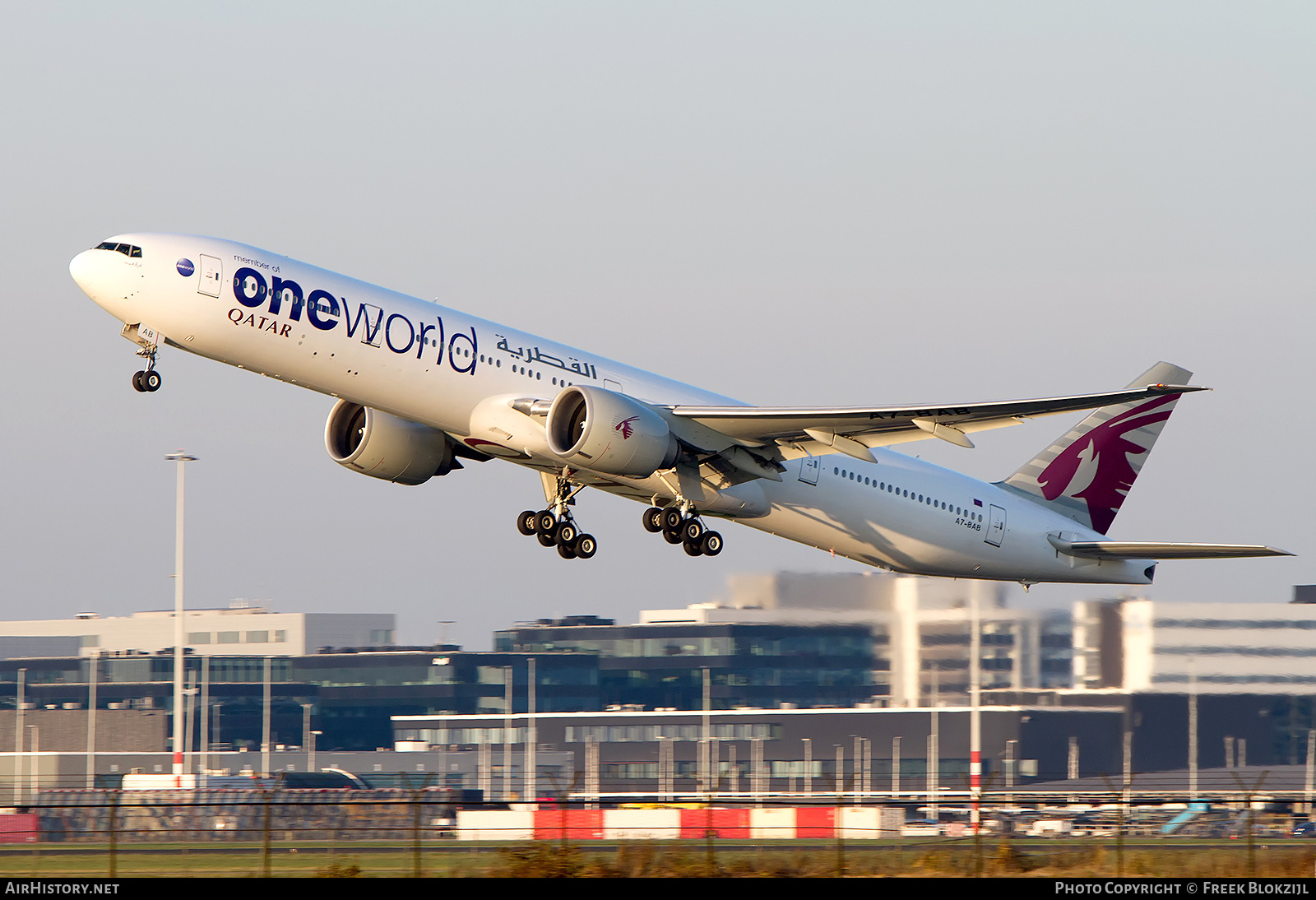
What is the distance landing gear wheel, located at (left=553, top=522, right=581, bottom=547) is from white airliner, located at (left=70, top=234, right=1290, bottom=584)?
0.05 meters

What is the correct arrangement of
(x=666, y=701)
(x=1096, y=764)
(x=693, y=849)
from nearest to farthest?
1. (x=693, y=849)
2. (x=1096, y=764)
3. (x=666, y=701)

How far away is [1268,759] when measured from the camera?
4531cm

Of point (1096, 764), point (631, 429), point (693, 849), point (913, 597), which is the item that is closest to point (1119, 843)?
point (693, 849)

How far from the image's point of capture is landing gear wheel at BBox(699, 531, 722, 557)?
107ft

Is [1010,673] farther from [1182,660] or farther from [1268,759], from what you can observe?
[1268,759]

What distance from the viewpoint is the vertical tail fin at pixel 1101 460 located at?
39594mm

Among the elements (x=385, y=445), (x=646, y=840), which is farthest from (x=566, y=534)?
(x=646, y=840)

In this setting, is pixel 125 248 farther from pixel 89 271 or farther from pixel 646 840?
pixel 646 840

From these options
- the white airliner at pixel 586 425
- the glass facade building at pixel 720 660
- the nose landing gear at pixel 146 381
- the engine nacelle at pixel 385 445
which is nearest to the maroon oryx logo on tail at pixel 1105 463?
the white airliner at pixel 586 425

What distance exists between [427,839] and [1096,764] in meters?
25.4

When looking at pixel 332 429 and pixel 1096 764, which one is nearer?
pixel 332 429

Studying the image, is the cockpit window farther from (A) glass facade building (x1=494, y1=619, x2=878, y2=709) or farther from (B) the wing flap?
(A) glass facade building (x1=494, y1=619, x2=878, y2=709)

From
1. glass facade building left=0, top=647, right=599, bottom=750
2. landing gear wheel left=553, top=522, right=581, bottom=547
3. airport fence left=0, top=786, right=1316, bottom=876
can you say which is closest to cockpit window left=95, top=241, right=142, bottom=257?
airport fence left=0, top=786, right=1316, bottom=876

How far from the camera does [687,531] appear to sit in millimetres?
32531
